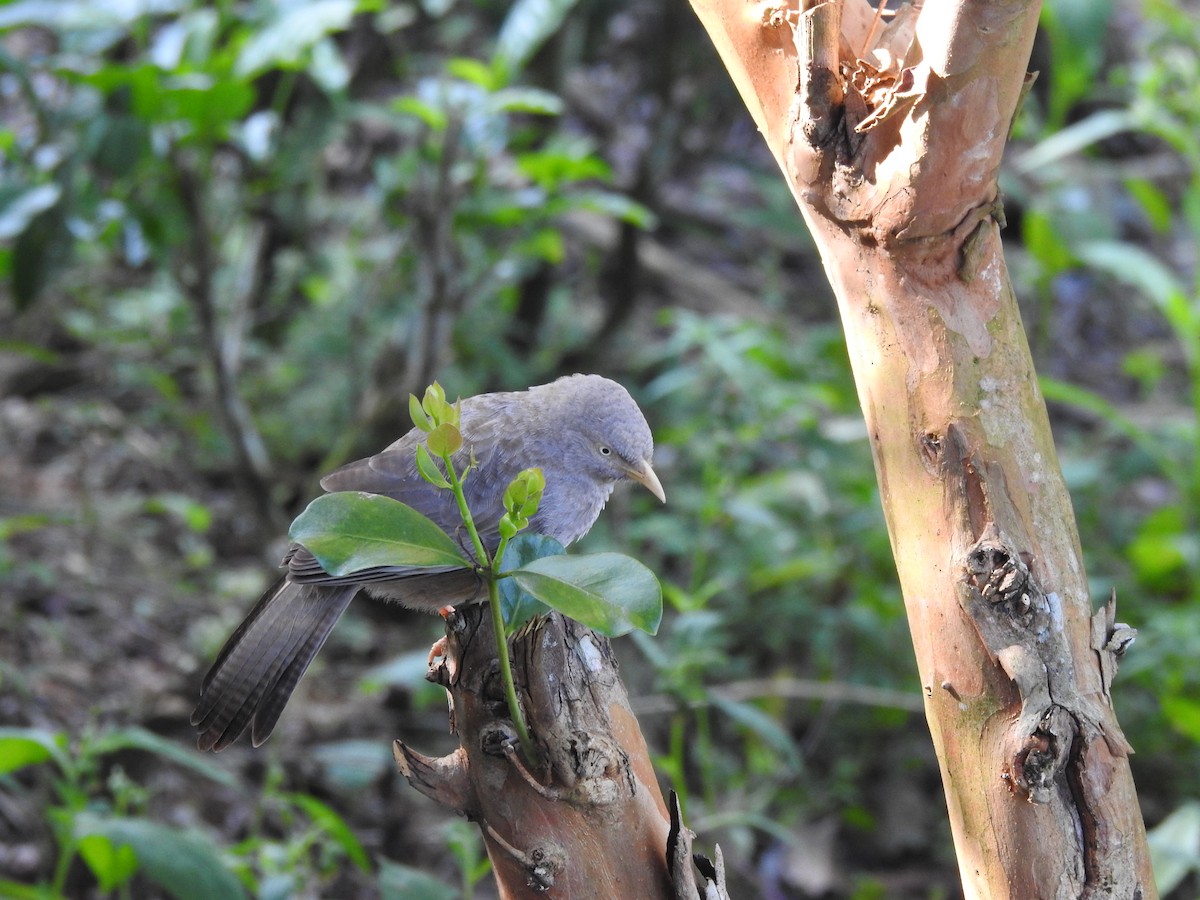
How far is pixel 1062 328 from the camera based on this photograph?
7660mm

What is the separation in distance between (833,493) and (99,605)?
3215 mm

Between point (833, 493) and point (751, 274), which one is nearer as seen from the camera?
point (833, 493)

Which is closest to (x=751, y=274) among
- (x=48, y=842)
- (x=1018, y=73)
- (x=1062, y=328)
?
(x=1062, y=328)

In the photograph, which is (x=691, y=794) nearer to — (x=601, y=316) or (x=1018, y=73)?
(x=601, y=316)

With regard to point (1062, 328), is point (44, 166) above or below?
above

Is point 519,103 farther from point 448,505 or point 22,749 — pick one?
point 22,749

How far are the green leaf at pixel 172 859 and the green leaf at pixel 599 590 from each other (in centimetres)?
137

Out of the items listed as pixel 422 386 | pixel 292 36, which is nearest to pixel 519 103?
pixel 292 36

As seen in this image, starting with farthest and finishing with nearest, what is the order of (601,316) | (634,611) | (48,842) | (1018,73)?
(601,316)
(48,842)
(1018,73)
(634,611)

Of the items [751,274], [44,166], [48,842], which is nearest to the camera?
[48,842]

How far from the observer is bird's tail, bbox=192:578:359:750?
2.60 metres

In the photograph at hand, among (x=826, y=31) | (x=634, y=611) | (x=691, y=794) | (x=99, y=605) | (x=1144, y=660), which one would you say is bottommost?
(x=691, y=794)

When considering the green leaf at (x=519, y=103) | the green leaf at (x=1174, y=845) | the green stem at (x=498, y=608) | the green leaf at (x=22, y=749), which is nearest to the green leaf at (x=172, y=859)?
the green leaf at (x=22, y=749)

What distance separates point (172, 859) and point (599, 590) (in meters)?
1.47
